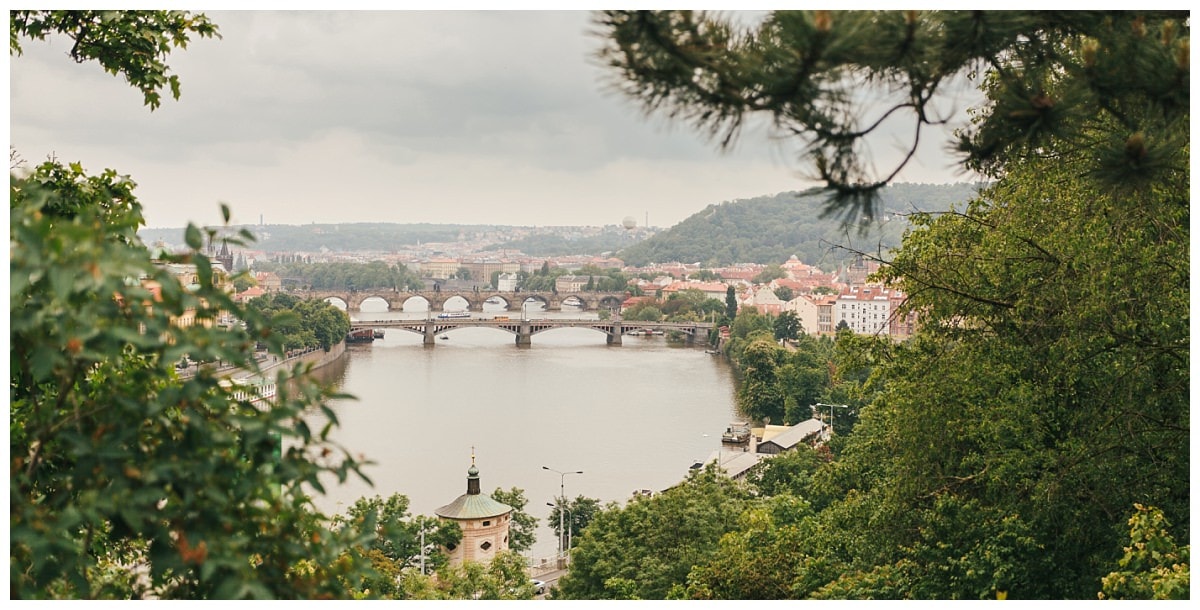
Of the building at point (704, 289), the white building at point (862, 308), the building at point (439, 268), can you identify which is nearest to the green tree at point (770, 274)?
the building at point (704, 289)

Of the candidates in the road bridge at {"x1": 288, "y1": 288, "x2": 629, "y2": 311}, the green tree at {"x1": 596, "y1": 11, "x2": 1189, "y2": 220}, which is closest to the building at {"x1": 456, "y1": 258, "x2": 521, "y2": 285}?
the road bridge at {"x1": 288, "y1": 288, "x2": 629, "y2": 311}

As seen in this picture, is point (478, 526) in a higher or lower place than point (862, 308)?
lower

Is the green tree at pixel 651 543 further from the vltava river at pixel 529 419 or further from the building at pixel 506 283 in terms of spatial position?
the building at pixel 506 283

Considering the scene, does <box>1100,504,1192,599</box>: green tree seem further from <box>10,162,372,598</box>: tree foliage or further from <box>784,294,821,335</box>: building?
<box>784,294,821,335</box>: building

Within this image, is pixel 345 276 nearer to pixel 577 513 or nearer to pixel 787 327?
pixel 787 327

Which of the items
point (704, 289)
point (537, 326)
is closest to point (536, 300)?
point (704, 289)
